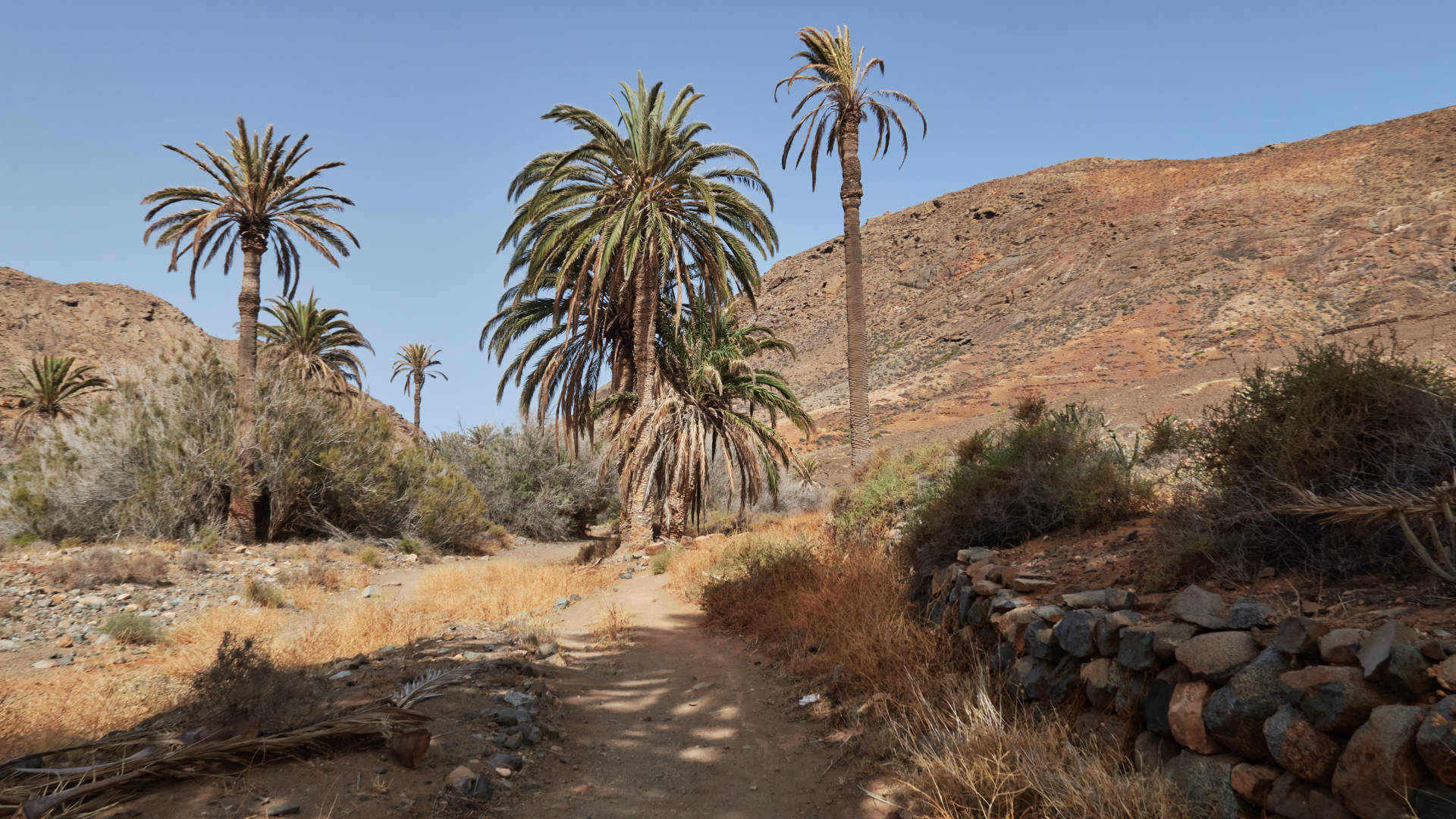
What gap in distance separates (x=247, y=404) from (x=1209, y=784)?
63.7ft

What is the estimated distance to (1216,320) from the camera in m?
34.5

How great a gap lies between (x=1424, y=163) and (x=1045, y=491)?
50887 millimetres

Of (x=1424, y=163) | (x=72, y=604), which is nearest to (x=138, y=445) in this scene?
(x=72, y=604)

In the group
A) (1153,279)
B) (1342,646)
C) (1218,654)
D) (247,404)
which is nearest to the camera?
(1342,646)

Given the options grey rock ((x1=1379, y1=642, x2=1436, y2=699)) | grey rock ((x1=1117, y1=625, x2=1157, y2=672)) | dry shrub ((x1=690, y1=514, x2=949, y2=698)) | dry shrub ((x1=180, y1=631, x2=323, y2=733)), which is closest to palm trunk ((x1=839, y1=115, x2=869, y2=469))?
dry shrub ((x1=690, y1=514, x2=949, y2=698))

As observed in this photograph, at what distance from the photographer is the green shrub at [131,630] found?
8914mm

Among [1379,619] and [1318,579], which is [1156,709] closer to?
[1379,619]

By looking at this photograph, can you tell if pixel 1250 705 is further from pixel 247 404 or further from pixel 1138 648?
pixel 247 404

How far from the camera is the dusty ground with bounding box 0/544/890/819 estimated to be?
361 cm

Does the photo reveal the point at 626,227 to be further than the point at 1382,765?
Yes

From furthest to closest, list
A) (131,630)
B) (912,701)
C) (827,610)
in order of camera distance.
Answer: (131,630) → (827,610) → (912,701)

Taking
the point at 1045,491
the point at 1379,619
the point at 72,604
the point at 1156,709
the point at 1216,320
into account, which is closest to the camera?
the point at 1379,619

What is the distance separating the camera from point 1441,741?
2225 millimetres

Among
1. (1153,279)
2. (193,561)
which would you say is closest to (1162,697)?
(193,561)
